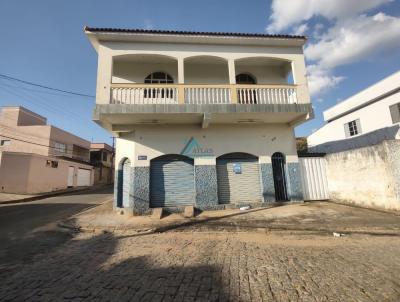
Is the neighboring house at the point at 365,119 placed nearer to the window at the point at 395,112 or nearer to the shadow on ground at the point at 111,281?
the window at the point at 395,112

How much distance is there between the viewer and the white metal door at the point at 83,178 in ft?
93.5

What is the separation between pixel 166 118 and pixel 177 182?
284 centimetres

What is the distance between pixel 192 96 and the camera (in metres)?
9.07

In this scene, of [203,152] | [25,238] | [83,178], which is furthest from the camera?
[83,178]

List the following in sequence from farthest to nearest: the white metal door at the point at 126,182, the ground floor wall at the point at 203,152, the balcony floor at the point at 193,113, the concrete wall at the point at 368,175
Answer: the white metal door at the point at 126,182 < the ground floor wall at the point at 203,152 < the balcony floor at the point at 193,113 < the concrete wall at the point at 368,175

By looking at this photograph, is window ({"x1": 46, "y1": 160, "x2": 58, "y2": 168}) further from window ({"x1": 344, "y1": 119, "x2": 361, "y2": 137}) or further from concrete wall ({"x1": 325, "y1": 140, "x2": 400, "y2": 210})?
window ({"x1": 344, "y1": 119, "x2": 361, "y2": 137})

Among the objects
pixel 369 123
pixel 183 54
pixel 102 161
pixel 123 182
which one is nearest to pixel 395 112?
pixel 369 123

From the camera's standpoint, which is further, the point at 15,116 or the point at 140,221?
the point at 15,116

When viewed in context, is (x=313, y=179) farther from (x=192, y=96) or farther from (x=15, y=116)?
(x=15, y=116)

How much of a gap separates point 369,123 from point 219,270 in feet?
53.7

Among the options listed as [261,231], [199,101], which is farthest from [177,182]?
[261,231]

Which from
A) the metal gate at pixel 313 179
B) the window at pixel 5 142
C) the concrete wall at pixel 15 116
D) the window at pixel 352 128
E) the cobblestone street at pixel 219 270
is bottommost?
the cobblestone street at pixel 219 270

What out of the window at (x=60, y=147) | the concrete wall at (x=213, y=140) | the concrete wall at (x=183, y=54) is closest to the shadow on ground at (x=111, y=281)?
the concrete wall at (x=213, y=140)

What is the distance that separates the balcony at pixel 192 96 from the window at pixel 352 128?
903cm
